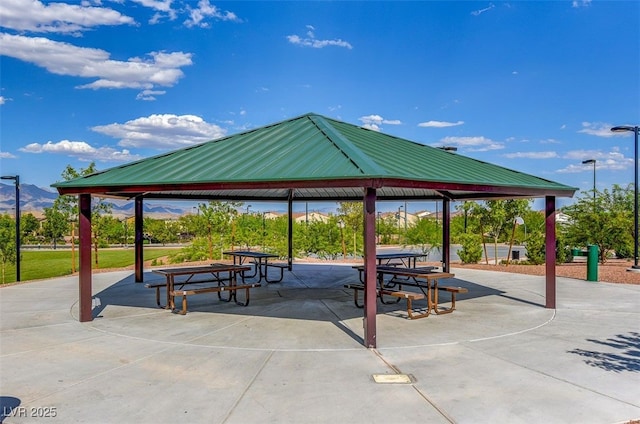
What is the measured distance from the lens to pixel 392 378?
5.89 m

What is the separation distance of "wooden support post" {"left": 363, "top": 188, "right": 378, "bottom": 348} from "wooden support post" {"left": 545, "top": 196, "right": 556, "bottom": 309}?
495cm

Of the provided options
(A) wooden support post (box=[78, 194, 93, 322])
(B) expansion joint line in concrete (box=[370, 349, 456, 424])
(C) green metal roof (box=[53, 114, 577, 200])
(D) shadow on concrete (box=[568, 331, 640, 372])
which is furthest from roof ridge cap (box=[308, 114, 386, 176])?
(A) wooden support post (box=[78, 194, 93, 322])

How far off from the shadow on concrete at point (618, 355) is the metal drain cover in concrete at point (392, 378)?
8.84 feet

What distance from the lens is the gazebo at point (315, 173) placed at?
7.42m

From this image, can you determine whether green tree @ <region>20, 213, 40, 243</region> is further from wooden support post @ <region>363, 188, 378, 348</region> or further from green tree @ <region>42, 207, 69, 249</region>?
wooden support post @ <region>363, 188, 378, 348</region>

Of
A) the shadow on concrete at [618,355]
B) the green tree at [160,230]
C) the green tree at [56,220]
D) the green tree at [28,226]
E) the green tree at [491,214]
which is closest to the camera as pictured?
the shadow on concrete at [618,355]

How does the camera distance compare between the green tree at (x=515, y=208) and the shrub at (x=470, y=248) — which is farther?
the shrub at (x=470, y=248)

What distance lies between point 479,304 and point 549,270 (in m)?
1.66

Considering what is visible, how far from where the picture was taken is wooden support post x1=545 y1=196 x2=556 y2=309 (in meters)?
10.3

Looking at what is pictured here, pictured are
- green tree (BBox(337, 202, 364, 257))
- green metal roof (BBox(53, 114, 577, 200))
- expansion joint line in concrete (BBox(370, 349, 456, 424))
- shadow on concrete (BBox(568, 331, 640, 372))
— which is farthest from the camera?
green tree (BBox(337, 202, 364, 257))

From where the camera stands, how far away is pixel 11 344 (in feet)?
24.7

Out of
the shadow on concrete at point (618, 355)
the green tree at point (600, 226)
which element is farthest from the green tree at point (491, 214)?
the shadow on concrete at point (618, 355)

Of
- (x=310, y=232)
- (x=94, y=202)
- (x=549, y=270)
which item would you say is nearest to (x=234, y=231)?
(x=310, y=232)

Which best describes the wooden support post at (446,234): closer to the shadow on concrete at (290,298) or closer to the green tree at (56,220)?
the shadow on concrete at (290,298)
